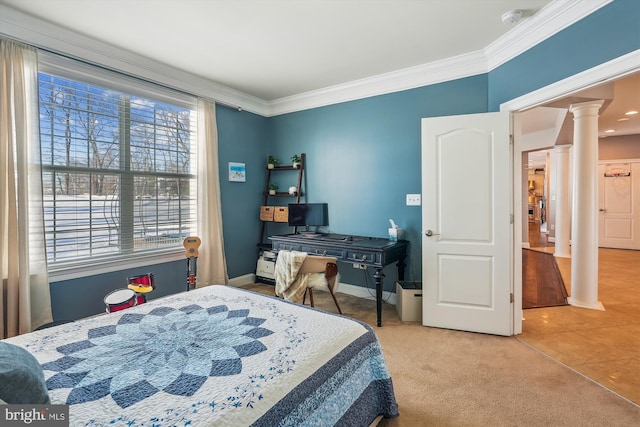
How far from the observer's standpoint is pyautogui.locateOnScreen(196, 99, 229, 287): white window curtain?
388cm

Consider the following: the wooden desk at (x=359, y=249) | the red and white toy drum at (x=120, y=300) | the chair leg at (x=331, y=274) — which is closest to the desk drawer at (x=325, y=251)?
the wooden desk at (x=359, y=249)

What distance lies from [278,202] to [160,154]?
1.79 metres

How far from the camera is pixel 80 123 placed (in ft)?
9.65

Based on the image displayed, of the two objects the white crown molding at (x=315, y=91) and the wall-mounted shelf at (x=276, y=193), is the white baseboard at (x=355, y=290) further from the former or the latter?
the white crown molding at (x=315, y=91)

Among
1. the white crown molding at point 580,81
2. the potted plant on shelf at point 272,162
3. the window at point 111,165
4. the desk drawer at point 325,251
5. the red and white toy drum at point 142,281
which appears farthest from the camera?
the potted plant on shelf at point 272,162

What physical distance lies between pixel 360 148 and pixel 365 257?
151 cm

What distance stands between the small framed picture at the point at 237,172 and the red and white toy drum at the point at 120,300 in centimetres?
209

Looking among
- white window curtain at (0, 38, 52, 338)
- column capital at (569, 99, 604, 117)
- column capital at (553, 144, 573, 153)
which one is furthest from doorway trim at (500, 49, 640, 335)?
column capital at (553, 144, 573, 153)

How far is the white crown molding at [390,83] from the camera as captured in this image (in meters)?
3.24

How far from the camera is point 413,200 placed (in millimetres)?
3648

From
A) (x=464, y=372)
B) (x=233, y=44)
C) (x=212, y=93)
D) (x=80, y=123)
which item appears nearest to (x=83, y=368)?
(x=464, y=372)

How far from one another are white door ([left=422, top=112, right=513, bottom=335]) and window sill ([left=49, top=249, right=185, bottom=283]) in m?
2.87

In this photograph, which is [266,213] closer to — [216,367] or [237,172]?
[237,172]

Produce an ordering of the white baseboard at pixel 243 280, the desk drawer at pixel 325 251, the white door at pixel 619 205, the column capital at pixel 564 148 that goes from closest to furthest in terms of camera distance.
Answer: the desk drawer at pixel 325 251 < the white baseboard at pixel 243 280 < the column capital at pixel 564 148 < the white door at pixel 619 205
